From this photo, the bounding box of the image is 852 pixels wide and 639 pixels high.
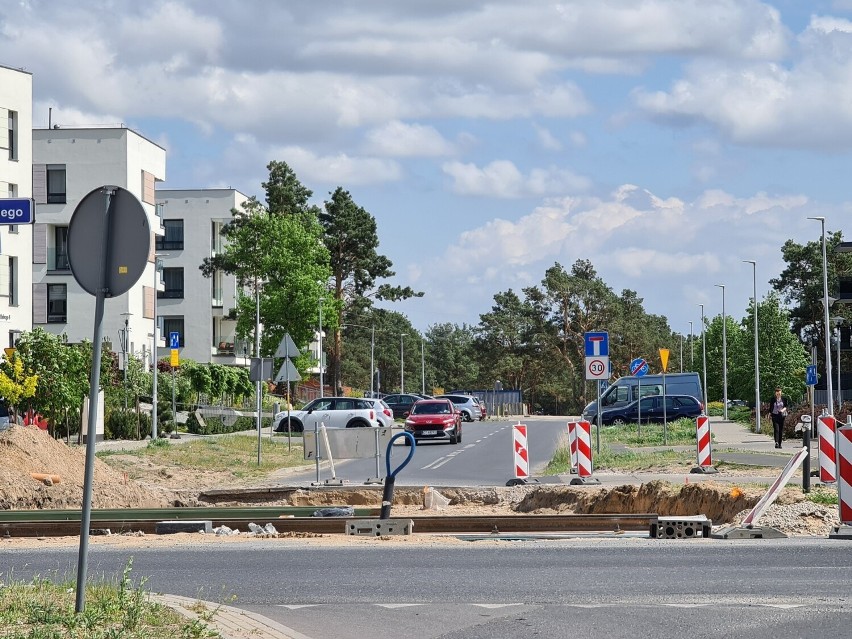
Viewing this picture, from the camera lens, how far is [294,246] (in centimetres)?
7181

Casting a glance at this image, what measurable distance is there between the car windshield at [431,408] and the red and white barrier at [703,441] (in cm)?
2097

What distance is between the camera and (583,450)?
24234 mm

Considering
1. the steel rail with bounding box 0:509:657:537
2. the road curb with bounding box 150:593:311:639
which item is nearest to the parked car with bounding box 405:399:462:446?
the steel rail with bounding box 0:509:657:537

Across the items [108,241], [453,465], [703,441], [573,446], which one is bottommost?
[453,465]

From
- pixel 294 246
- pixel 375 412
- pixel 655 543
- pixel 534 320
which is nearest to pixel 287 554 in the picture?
pixel 655 543

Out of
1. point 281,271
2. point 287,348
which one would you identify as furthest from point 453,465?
point 281,271

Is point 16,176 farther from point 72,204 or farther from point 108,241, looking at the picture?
point 108,241

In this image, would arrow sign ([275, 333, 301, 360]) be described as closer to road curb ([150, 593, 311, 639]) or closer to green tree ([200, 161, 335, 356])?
road curb ([150, 593, 311, 639])

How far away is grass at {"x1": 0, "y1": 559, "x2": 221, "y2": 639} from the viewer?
7668 mm

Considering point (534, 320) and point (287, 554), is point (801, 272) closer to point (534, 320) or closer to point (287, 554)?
point (534, 320)

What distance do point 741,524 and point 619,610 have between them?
6.60m

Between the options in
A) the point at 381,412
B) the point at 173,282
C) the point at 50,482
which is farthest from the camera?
the point at 173,282

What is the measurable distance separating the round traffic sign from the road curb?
7.42 feet

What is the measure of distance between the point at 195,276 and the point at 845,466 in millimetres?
84393
